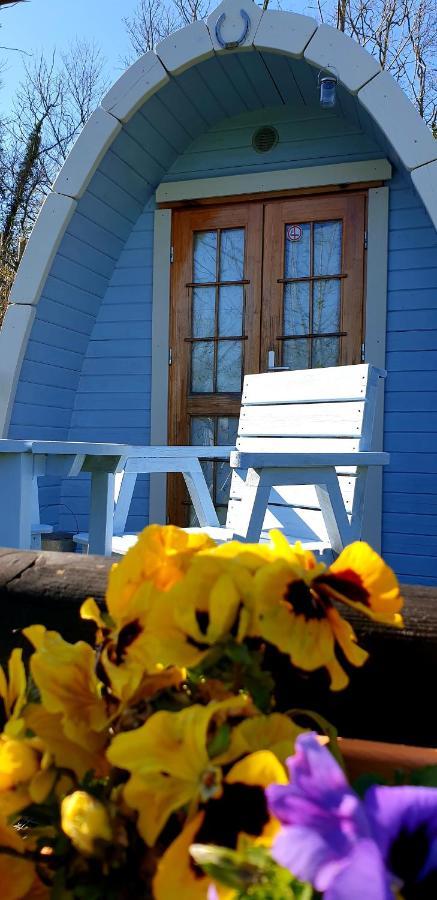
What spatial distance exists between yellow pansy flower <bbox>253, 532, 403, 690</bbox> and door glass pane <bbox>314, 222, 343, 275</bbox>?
458cm


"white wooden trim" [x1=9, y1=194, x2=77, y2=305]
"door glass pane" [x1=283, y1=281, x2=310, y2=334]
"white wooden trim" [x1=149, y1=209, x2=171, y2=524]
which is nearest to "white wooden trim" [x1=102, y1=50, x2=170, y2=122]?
"white wooden trim" [x1=9, y1=194, x2=77, y2=305]

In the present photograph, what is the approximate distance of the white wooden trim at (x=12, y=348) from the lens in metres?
4.57

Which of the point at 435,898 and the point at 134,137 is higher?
the point at 134,137

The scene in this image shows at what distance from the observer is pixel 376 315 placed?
4633mm

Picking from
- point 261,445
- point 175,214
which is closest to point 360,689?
point 261,445

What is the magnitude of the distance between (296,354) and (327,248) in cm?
71

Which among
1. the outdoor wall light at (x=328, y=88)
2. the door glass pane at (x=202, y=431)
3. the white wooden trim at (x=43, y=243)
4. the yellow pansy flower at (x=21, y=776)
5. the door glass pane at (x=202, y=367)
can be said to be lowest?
the yellow pansy flower at (x=21, y=776)

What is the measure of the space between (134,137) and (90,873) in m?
4.86

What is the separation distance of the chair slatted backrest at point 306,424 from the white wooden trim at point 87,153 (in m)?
1.78

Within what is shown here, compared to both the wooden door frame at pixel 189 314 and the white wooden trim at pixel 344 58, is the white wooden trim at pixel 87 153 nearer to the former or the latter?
the wooden door frame at pixel 189 314

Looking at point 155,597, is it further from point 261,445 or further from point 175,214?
point 175,214

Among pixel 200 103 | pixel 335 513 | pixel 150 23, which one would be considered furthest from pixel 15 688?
pixel 150 23

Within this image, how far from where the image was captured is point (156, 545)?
0.45 m

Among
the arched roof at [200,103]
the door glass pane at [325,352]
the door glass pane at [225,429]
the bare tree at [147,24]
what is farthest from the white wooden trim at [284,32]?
the bare tree at [147,24]
